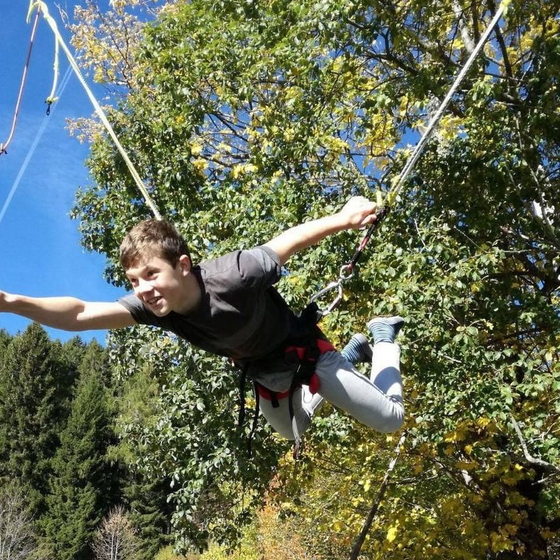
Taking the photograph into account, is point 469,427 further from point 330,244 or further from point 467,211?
point 330,244

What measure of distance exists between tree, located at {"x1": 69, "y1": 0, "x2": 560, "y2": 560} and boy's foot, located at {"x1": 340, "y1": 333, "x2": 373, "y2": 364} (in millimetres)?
2139

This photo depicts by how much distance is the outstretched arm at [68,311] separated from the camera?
211 cm

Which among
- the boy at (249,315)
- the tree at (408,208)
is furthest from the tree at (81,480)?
the boy at (249,315)

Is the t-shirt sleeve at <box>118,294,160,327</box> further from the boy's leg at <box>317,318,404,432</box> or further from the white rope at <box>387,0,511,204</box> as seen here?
the white rope at <box>387,0,511,204</box>

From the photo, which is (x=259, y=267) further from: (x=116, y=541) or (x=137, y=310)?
(x=116, y=541)

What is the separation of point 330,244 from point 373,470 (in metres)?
3.60

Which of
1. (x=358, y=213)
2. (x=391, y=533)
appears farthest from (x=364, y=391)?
(x=391, y=533)

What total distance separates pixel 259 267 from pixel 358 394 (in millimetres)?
759

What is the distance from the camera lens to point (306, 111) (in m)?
6.06

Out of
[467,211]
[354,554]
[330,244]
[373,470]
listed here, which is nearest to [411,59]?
[467,211]

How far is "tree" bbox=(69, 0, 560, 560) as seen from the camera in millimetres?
5574

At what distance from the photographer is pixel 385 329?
3.05 meters

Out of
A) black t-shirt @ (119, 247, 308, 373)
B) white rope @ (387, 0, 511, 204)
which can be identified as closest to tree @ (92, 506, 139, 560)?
black t-shirt @ (119, 247, 308, 373)

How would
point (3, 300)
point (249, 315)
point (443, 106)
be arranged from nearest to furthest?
1. point (3, 300)
2. point (249, 315)
3. point (443, 106)
